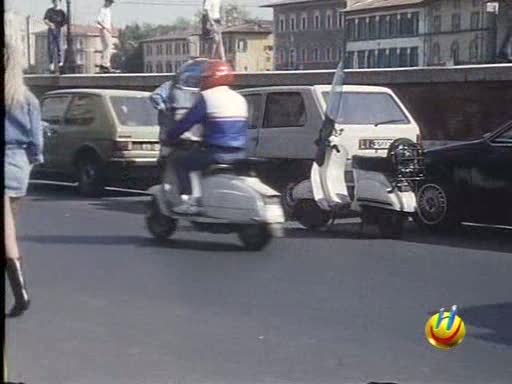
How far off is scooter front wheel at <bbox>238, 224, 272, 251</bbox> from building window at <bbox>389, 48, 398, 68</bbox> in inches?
29.5

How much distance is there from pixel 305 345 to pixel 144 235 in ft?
2.22

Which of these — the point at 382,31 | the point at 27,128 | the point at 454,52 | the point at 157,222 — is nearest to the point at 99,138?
the point at 157,222

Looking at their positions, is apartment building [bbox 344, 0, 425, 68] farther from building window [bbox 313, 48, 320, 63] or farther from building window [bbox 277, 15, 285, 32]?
building window [bbox 277, 15, 285, 32]

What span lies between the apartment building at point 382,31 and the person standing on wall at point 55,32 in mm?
962

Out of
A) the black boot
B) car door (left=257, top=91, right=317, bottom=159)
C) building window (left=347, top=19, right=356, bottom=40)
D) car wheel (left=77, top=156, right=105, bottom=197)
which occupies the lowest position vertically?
the black boot

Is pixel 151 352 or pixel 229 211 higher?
pixel 229 211

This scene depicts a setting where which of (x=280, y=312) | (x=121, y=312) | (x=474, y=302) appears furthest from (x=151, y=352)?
(x=474, y=302)

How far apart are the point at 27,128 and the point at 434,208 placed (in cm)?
194

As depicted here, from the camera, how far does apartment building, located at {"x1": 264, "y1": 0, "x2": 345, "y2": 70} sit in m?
4.22

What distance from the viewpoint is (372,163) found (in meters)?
4.51

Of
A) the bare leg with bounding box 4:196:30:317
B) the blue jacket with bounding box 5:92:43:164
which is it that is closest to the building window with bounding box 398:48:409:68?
the blue jacket with bounding box 5:92:43:164

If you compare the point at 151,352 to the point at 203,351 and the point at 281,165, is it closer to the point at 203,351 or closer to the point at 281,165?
the point at 203,351

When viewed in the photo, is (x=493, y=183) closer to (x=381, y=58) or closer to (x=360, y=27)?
(x=381, y=58)

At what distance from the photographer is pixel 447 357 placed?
4.25 metres
